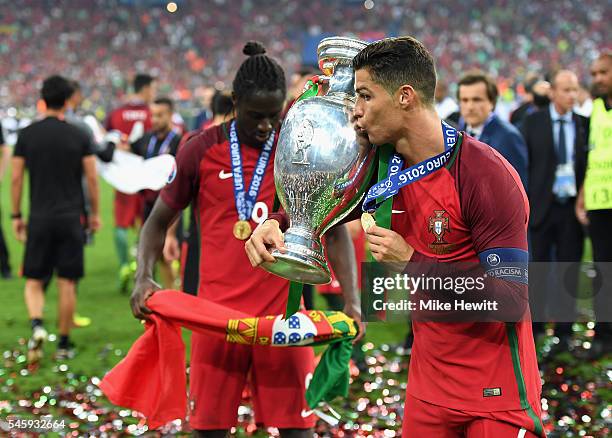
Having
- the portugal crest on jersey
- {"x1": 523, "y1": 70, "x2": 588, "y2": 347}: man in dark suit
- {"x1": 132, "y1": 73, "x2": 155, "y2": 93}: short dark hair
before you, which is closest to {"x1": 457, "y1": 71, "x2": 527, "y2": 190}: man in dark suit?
{"x1": 523, "y1": 70, "x2": 588, "y2": 347}: man in dark suit

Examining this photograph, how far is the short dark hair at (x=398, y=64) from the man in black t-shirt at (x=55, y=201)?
209 inches

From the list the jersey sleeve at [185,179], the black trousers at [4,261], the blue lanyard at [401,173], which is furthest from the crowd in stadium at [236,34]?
the blue lanyard at [401,173]

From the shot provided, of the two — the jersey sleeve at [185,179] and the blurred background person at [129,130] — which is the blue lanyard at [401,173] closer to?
the jersey sleeve at [185,179]

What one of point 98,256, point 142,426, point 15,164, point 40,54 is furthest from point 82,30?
point 142,426

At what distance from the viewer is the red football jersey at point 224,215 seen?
155 inches

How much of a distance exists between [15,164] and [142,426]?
10.5ft

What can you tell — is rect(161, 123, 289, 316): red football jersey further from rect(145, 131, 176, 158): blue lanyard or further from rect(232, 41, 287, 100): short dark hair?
rect(145, 131, 176, 158): blue lanyard

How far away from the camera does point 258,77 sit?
380cm

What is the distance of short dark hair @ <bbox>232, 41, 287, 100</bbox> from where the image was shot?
378 centimetres

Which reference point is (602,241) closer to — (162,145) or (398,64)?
(162,145)

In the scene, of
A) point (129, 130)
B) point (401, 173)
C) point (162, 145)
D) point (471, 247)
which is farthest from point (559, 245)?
point (129, 130)

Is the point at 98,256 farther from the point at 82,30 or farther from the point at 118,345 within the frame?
the point at 82,30

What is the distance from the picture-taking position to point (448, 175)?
2736 mm

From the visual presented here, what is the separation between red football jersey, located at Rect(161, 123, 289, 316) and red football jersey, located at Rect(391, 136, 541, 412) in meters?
1.16
